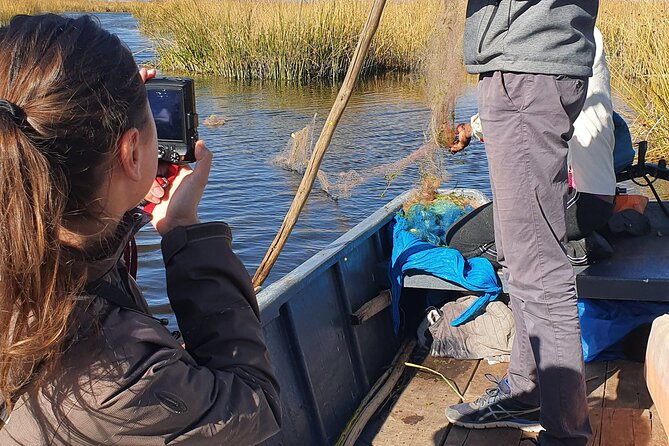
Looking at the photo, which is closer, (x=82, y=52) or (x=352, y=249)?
(x=82, y=52)

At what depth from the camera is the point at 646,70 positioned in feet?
30.1

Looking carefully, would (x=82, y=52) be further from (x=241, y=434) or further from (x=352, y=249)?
(x=352, y=249)

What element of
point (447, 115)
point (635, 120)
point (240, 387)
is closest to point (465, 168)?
point (635, 120)

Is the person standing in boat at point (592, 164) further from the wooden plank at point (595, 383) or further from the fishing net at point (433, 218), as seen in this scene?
the fishing net at point (433, 218)

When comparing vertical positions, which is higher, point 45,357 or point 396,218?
point 45,357

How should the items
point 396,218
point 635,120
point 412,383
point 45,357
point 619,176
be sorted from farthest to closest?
1. point 635,120
2. point 396,218
3. point 619,176
4. point 412,383
5. point 45,357

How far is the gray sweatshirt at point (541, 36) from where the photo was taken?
2.23 meters

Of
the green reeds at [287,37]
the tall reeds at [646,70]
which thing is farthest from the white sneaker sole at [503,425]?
the green reeds at [287,37]

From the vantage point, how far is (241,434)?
4.09 ft

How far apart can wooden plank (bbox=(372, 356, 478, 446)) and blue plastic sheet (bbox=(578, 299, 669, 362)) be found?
49 cm

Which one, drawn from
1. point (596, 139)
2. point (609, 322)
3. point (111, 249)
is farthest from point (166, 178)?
point (609, 322)

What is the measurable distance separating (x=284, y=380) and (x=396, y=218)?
1532 millimetres

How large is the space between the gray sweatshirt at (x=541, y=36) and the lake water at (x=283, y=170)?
294cm

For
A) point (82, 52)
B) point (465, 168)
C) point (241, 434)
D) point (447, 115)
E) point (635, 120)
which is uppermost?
point (82, 52)
